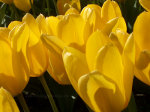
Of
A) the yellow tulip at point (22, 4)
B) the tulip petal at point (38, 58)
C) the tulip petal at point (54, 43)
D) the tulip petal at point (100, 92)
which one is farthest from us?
the yellow tulip at point (22, 4)

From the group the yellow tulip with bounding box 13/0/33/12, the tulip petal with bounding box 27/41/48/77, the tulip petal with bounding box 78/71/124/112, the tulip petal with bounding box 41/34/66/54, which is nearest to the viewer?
the tulip petal with bounding box 78/71/124/112

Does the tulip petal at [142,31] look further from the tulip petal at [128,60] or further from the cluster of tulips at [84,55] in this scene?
the tulip petal at [128,60]

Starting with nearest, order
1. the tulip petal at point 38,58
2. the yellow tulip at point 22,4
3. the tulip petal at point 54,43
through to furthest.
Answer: the tulip petal at point 54,43 < the tulip petal at point 38,58 < the yellow tulip at point 22,4

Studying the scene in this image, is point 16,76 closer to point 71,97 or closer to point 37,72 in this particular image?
point 37,72

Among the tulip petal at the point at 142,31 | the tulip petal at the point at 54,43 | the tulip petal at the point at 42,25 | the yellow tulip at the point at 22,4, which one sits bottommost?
the yellow tulip at the point at 22,4

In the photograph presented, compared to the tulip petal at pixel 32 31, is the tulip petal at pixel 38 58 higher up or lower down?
lower down

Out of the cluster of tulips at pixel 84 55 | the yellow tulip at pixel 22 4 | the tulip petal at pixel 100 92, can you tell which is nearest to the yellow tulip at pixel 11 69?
the cluster of tulips at pixel 84 55

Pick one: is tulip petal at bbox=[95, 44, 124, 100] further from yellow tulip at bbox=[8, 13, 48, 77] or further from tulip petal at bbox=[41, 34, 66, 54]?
yellow tulip at bbox=[8, 13, 48, 77]

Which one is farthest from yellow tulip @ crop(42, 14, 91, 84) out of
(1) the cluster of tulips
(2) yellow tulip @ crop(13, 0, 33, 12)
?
(2) yellow tulip @ crop(13, 0, 33, 12)
